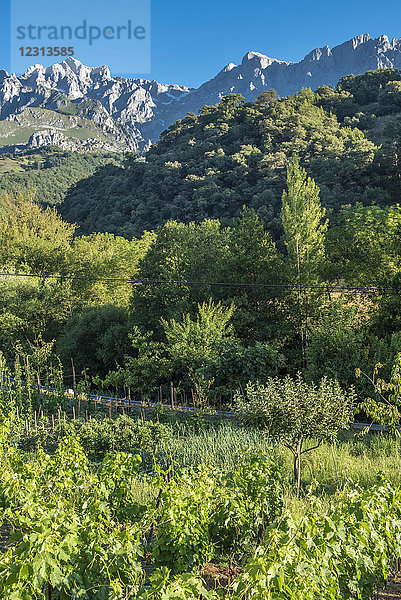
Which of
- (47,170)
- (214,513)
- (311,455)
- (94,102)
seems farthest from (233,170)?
(94,102)

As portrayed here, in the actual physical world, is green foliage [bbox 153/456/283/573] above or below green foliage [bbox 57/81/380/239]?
below

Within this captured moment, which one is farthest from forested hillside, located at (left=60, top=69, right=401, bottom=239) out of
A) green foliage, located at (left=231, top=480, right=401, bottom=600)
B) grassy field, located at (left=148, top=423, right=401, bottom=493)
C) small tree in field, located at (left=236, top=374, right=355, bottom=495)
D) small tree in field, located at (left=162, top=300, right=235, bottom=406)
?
green foliage, located at (left=231, top=480, right=401, bottom=600)

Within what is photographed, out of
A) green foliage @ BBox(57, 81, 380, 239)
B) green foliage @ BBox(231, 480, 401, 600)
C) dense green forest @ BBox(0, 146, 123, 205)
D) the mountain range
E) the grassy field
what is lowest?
the grassy field

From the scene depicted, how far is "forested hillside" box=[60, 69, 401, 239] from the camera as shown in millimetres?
A: 31875

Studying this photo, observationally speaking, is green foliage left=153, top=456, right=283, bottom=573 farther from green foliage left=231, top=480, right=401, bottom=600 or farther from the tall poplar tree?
the tall poplar tree

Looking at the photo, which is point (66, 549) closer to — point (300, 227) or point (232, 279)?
point (232, 279)

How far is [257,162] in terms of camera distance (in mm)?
37781

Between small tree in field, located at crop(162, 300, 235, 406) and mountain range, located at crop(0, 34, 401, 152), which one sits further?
mountain range, located at crop(0, 34, 401, 152)

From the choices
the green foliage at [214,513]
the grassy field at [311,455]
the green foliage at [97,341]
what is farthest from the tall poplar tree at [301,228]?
the green foliage at [214,513]

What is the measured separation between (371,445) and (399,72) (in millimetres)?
57891

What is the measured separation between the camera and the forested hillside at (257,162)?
3188 cm

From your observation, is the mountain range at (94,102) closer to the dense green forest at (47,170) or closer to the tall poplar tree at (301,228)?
the dense green forest at (47,170)

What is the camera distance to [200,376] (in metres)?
11.8

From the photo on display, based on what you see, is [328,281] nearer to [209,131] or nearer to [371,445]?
[371,445]
